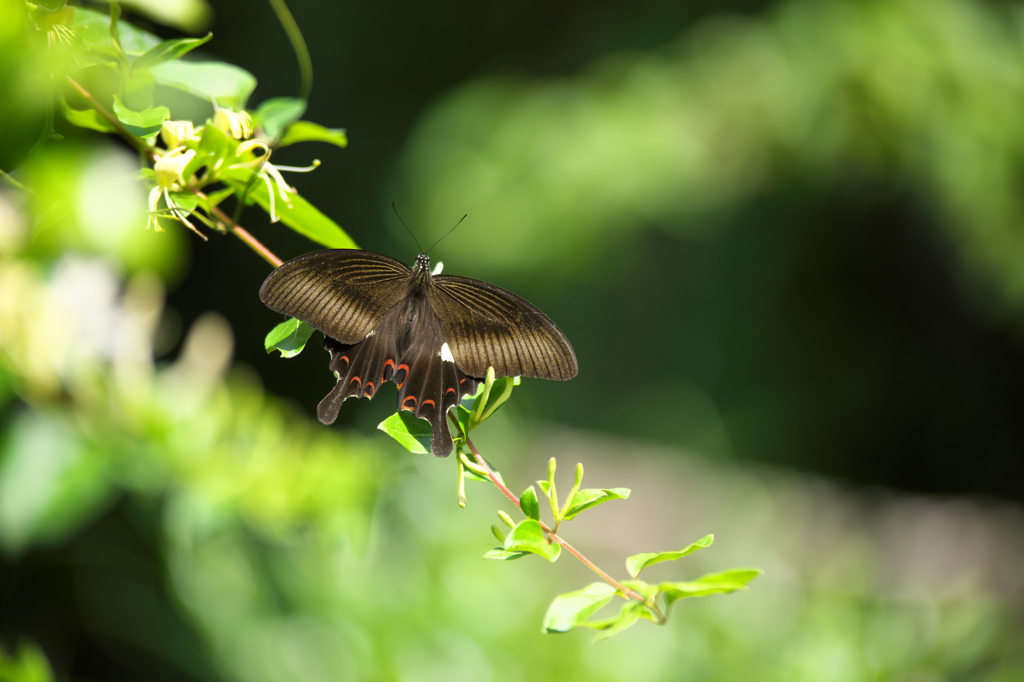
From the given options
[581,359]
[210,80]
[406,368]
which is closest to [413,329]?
[406,368]

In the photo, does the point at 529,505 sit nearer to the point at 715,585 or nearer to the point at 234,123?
the point at 715,585

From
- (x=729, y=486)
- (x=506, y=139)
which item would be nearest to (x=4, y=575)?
(x=506, y=139)

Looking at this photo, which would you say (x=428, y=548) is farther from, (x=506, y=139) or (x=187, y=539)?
(x=506, y=139)

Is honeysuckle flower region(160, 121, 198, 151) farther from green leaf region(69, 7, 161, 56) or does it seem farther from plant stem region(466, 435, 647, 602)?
plant stem region(466, 435, 647, 602)

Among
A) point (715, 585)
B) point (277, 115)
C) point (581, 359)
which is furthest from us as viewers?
point (581, 359)

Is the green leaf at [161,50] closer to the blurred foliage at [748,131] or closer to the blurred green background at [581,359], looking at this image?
the blurred green background at [581,359]

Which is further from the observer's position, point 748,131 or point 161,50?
point 748,131

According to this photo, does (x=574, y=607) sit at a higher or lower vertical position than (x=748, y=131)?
lower

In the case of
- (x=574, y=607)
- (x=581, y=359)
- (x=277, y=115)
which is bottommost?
(x=574, y=607)
